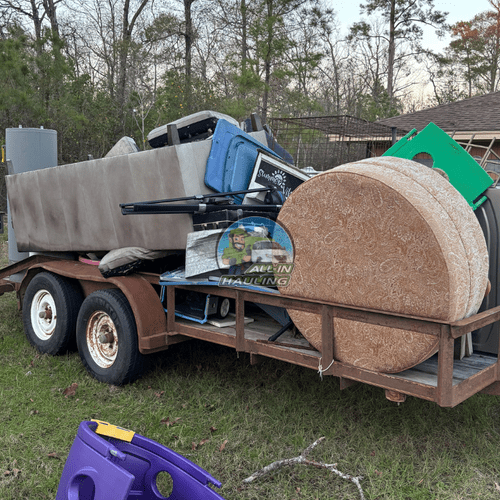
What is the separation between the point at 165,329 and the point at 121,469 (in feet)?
6.67

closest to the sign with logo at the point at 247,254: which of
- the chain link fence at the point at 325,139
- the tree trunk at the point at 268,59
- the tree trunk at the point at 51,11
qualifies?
the chain link fence at the point at 325,139

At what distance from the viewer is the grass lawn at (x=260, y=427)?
10.5 ft

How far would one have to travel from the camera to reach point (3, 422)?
159 inches

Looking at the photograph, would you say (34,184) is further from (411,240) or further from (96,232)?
(411,240)

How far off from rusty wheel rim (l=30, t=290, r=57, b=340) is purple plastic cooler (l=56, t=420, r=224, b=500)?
115 inches

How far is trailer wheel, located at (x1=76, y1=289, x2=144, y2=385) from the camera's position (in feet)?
14.4

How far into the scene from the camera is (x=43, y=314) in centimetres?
554

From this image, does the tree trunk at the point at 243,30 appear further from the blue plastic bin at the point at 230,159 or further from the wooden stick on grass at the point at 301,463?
the wooden stick on grass at the point at 301,463

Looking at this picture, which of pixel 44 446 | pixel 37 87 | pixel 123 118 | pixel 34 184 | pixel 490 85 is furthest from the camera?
pixel 490 85

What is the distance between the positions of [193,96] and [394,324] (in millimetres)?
16073

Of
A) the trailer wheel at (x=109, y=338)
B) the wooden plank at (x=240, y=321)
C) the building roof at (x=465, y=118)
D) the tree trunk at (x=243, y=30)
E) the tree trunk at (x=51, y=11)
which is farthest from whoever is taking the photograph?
the tree trunk at (x=51, y=11)

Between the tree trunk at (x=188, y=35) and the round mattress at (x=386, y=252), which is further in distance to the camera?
the tree trunk at (x=188, y=35)

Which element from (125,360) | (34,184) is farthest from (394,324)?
(34,184)

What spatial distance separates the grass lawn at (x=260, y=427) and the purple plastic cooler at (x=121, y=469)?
65cm
